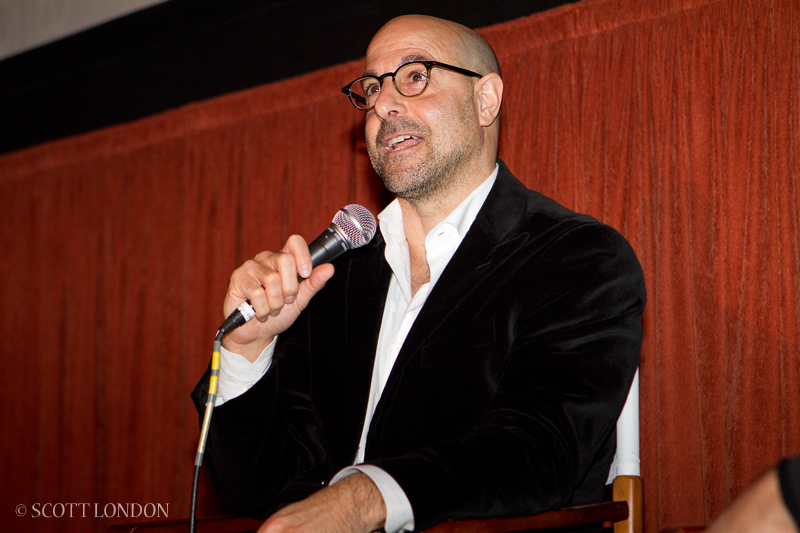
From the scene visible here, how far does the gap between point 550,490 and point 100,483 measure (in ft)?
12.9

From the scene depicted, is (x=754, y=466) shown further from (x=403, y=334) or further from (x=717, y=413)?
(x=403, y=334)

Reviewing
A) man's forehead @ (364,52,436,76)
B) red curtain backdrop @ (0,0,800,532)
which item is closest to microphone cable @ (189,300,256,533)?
man's forehead @ (364,52,436,76)

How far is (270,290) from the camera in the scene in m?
1.56

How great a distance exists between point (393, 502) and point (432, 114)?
1.19 metres

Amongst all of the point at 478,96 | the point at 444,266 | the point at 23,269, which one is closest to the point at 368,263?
the point at 444,266

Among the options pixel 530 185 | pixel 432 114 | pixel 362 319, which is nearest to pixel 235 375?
pixel 362 319

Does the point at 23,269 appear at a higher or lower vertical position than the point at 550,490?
higher

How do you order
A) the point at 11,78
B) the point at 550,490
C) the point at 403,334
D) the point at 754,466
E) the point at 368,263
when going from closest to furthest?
the point at 550,490 < the point at 403,334 < the point at 368,263 < the point at 754,466 < the point at 11,78

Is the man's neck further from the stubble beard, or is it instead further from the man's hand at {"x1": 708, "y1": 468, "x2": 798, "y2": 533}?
the man's hand at {"x1": 708, "y1": 468, "x2": 798, "y2": 533}

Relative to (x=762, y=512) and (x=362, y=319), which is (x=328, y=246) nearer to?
(x=362, y=319)

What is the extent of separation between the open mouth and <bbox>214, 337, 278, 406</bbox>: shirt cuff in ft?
2.17

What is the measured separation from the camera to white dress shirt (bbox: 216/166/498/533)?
1905mm

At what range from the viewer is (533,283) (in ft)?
5.91

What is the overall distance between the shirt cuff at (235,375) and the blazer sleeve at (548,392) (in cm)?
61
